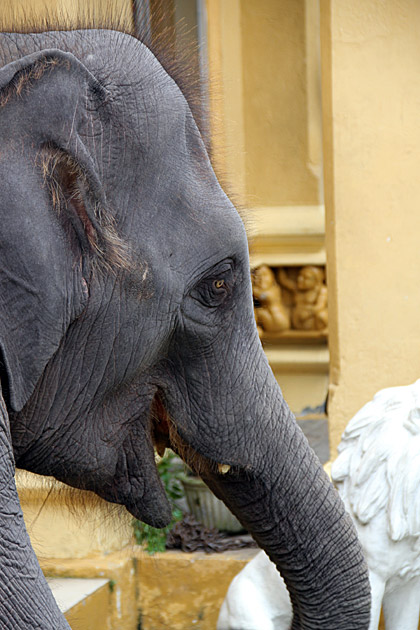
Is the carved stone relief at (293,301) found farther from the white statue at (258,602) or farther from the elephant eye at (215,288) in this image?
the elephant eye at (215,288)

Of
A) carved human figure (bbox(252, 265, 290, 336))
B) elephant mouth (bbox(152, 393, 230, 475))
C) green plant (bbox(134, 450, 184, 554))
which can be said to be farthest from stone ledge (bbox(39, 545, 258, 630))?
elephant mouth (bbox(152, 393, 230, 475))

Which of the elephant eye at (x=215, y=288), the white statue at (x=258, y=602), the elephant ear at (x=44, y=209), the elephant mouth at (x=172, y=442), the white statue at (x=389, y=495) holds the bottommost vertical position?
the white statue at (x=258, y=602)

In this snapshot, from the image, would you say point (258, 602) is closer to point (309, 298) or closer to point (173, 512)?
point (173, 512)

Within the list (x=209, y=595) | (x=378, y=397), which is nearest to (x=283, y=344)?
(x=209, y=595)

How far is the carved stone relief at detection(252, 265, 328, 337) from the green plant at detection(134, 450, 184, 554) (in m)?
0.76

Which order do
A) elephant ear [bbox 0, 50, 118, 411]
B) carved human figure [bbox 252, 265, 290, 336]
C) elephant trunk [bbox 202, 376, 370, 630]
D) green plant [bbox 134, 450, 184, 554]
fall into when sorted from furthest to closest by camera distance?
carved human figure [bbox 252, 265, 290, 336] < green plant [bbox 134, 450, 184, 554] < elephant trunk [bbox 202, 376, 370, 630] < elephant ear [bbox 0, 50, 118, 411]

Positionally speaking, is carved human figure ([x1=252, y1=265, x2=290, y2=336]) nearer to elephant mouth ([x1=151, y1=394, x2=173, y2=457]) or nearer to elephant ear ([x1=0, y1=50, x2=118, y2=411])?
elephant mouth ([x1=151, y1=394, x2=173, y2=457])

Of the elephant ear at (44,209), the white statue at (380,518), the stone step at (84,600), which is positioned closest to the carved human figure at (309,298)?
the stone step at (84,600)

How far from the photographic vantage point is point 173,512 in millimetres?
3150

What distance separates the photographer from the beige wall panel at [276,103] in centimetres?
385

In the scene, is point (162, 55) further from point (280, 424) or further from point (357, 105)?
point (357, 105)

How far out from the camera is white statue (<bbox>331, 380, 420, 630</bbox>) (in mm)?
2088

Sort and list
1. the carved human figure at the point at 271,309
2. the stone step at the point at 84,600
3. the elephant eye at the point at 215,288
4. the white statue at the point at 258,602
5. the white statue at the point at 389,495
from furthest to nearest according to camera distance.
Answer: the carved human figure at the point at 271,309 → the stone step at the point at 84,600 → the white statue at the point at 258,602 → the white statue at the point at 389,495 → the elephant eye at the point at 215,288

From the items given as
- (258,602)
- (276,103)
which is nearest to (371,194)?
(276,103)
